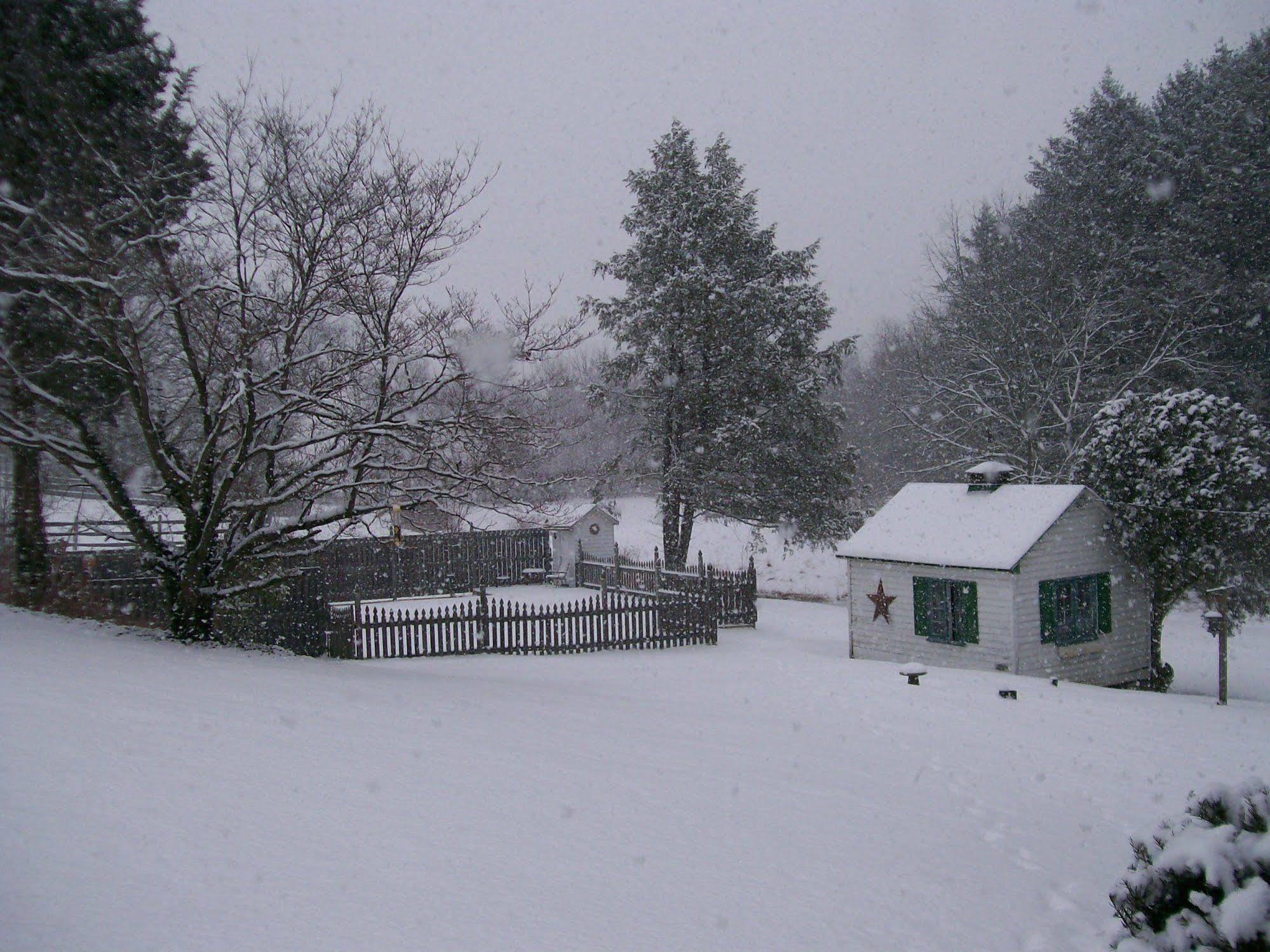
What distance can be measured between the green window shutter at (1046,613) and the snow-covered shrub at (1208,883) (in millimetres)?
13498

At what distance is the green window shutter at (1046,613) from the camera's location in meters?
16.2

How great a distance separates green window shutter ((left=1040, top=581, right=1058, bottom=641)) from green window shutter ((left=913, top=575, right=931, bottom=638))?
86.9 inches

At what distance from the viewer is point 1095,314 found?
2586 cm

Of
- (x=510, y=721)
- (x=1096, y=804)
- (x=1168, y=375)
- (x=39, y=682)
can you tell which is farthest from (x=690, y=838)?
(x=1168, y=375)

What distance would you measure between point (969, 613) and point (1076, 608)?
2459 mm

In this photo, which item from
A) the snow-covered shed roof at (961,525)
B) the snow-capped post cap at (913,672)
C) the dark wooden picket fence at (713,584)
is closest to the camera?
the snow-capped post cap at (913,672)

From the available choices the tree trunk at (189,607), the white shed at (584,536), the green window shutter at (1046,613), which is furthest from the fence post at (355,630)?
the green window shutter at (1046,613)

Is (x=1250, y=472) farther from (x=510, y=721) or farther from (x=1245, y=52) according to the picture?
(x=1245, y=52)

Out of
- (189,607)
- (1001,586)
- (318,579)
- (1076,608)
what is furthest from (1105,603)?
(189,607)

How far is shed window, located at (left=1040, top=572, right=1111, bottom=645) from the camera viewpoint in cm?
1633

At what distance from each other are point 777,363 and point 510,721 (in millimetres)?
19882

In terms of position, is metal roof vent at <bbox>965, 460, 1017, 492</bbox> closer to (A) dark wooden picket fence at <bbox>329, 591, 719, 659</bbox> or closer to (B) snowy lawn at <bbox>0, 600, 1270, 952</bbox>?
(A) dark wooden picket fence at <bbox>329, 591, 719, 659</bbox>

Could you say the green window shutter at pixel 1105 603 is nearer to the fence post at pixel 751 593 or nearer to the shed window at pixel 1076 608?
the shed window at pixel 1076 608

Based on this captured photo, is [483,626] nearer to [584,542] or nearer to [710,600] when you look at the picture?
[710,600]
